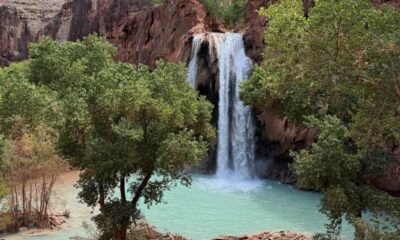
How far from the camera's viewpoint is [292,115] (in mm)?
13648

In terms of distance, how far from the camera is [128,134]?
1216 centimetres

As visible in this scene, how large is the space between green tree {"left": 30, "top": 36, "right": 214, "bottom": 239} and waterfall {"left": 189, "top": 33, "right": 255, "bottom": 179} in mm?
16677

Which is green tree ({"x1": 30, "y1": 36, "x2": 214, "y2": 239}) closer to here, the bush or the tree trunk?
the tree trunk

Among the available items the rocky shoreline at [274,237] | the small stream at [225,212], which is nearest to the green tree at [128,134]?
the rocky shoreline at [274,237]

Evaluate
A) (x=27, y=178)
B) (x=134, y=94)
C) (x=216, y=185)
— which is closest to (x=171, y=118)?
(x=134, y=94)

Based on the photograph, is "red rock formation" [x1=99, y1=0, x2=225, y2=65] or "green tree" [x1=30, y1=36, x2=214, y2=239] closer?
"green tree" [x1=30, y1=36, x2=214, y2=239]

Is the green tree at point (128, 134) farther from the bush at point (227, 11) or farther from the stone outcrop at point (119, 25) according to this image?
the bush at point (227, 11)

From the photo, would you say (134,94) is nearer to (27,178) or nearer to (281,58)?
(281,58)

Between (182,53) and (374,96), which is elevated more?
(182,53)

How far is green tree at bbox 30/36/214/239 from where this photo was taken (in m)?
12.3

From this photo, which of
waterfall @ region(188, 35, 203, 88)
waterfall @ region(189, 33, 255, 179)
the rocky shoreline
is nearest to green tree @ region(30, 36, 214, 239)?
the rocky shoreline

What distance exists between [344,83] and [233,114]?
73.7ft

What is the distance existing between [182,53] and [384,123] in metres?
26.5

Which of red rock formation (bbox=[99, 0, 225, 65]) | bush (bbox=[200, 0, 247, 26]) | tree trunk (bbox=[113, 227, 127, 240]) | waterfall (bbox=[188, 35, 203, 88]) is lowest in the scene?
tree trunk (bbox=[113, 227, 127, 240])
